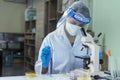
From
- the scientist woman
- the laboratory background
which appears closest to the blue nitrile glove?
the scientist woman

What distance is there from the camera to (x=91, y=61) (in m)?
1.60

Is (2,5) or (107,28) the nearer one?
(107,28)

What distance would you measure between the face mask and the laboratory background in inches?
40.6

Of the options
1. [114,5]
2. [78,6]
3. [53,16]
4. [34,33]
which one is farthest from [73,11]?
[34,33]

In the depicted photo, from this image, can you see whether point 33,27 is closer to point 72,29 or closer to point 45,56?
point 72,29

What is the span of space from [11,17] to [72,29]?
20.4ft

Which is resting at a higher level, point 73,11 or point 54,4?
point 54,4

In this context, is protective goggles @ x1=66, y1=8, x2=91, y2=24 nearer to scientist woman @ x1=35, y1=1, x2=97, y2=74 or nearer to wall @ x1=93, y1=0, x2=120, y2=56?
scientist woman @ x1=35, y1=1, x2=97, y2=74

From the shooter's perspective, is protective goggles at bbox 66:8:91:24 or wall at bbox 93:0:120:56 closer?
protective goggles at bbox 66:8:91:24

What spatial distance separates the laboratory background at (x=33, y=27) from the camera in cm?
297

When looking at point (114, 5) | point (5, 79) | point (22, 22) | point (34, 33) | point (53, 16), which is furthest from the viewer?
point (22, 22)

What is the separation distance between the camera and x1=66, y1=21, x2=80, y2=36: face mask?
6.46 ft

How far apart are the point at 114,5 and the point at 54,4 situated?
239 cm

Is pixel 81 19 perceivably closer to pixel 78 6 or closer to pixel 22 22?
pixel 78 6
